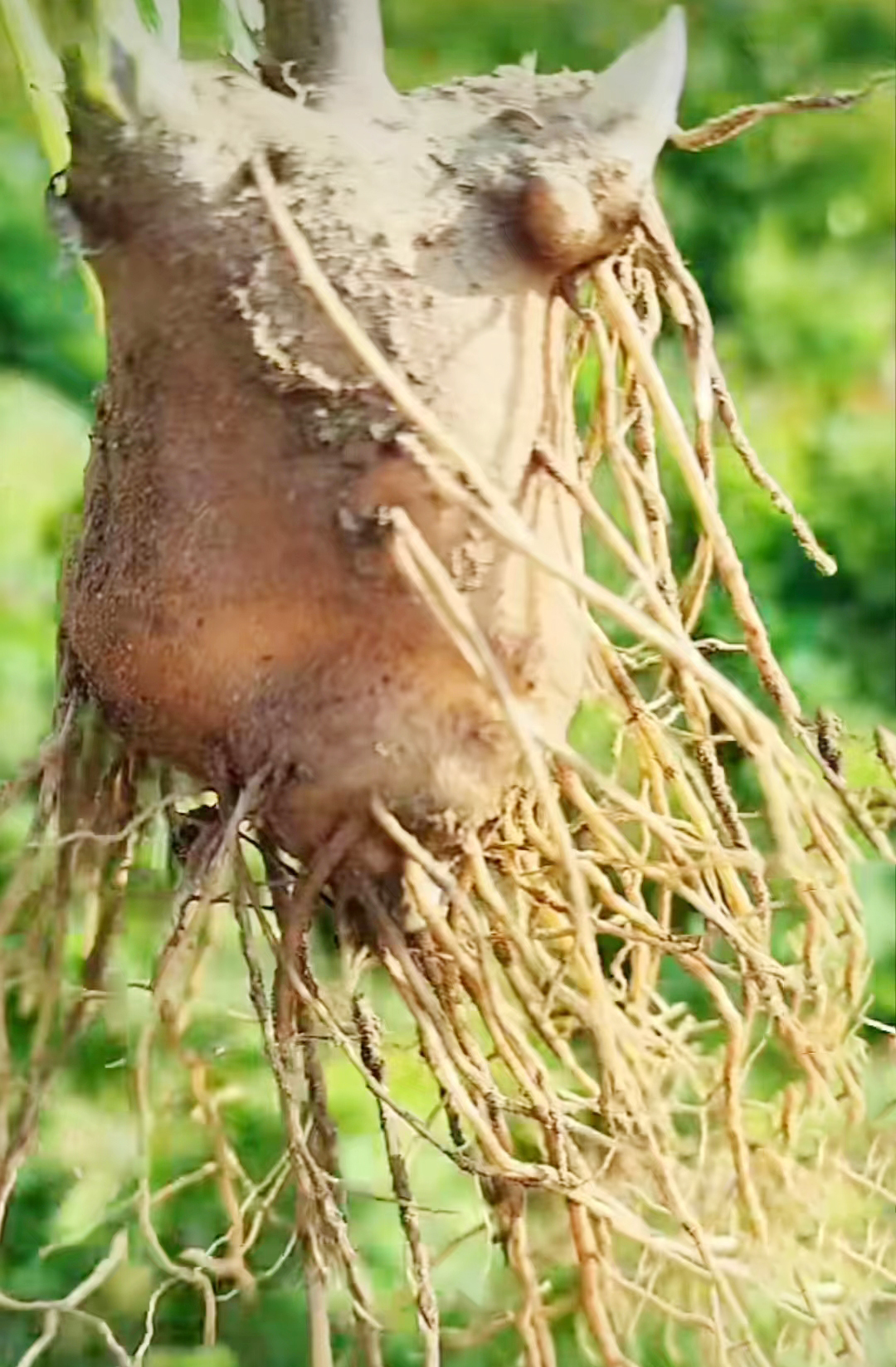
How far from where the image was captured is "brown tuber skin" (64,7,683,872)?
0.56 meters

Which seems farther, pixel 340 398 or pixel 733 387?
pixel 733 387

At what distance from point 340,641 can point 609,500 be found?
0.46m

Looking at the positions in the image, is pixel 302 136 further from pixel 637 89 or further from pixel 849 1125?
pixel 849 1125

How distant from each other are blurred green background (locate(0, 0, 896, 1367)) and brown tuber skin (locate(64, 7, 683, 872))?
0.17 m

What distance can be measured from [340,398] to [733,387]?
37.6 inches

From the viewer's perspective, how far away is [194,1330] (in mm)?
929

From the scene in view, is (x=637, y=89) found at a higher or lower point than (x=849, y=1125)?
higher

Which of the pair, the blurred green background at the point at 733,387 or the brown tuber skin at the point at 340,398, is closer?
the brown tuber skin at the point at 340,398

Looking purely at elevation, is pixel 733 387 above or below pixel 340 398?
below

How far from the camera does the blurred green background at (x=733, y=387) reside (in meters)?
Result: 0.94

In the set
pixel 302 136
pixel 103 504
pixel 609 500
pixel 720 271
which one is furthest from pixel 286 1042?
pixel 720 271

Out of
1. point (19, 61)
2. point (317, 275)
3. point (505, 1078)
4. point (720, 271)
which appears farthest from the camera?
point (720, 271)

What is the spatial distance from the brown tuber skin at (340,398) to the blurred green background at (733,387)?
166mm

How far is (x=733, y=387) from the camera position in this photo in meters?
1.45
